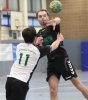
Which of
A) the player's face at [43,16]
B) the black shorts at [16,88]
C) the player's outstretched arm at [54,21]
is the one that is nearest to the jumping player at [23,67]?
the black shorts at [16,88]

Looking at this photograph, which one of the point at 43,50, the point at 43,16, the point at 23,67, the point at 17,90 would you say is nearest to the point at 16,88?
the point at 17,90

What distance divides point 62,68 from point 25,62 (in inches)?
54.8

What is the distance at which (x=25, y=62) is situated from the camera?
3.86 metres

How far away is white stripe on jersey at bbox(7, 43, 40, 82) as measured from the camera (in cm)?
383

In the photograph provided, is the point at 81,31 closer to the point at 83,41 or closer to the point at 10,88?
the point at 83,41

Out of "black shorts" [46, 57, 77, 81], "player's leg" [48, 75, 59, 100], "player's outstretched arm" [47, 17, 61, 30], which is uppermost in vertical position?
"player's outstretched arm" [47, 17, 61, 30]

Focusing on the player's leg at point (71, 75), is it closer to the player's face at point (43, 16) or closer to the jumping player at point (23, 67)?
the player's face at point (43, 16)

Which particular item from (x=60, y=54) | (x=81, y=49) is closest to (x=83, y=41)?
(x=81, y=49)

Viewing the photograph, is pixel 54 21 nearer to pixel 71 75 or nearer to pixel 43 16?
pixel 43 16

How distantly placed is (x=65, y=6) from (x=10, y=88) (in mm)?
13479

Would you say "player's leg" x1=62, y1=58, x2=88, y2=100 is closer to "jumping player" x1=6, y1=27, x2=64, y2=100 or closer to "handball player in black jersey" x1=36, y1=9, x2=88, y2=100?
"handball player in black jersey" x1=36, y1=9, x2=88, y2=100

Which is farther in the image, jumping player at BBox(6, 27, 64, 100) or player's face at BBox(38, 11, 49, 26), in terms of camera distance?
player's face at BBox(38, 11, 49, 26)

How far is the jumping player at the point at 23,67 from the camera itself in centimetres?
376

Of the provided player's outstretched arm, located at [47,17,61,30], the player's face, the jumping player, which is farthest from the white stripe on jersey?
the player's face
